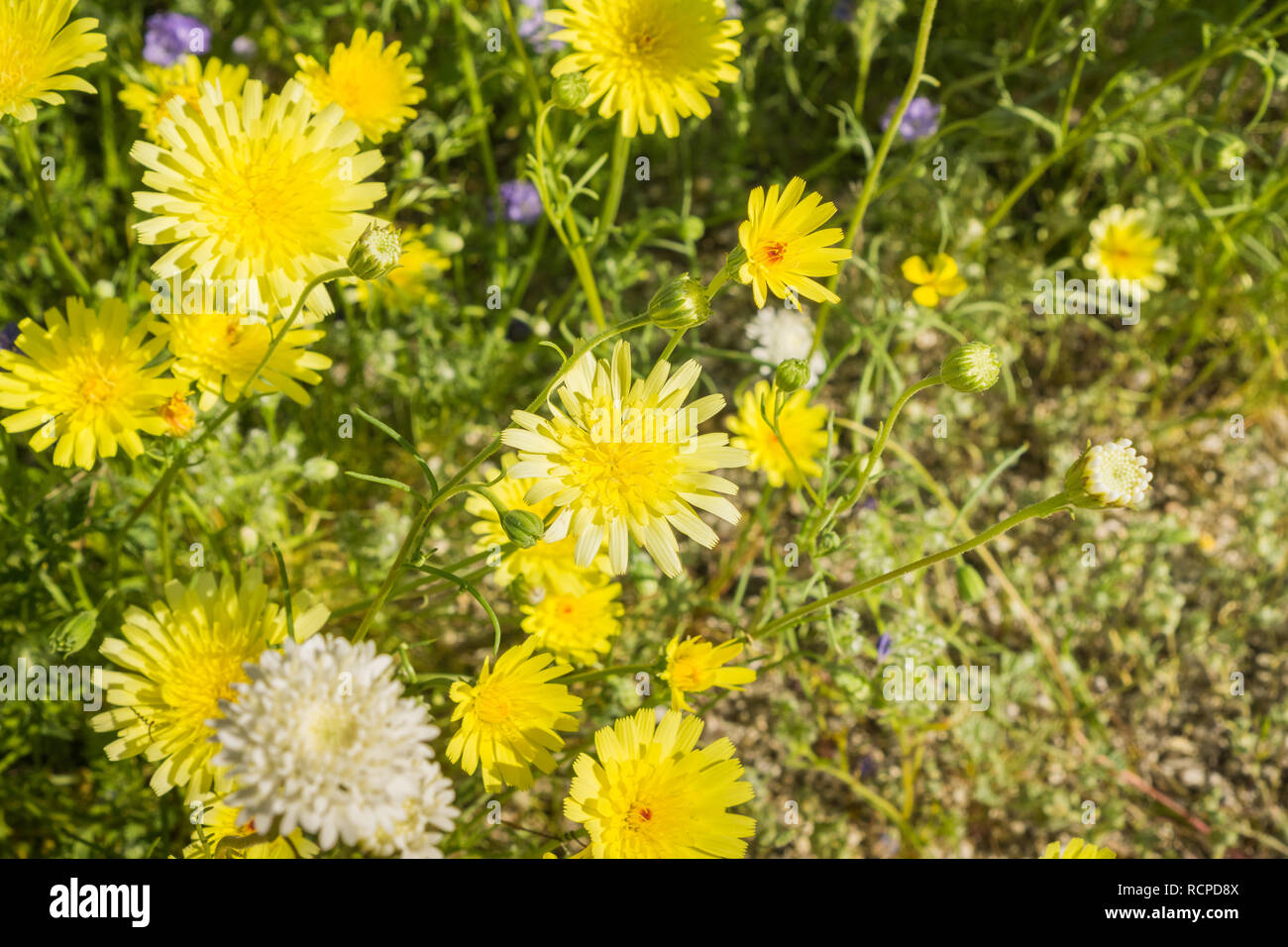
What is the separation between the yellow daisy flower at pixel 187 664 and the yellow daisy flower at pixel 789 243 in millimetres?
1037

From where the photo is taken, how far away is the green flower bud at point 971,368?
1.74 metres

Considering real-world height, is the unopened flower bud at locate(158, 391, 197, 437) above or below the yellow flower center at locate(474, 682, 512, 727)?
above

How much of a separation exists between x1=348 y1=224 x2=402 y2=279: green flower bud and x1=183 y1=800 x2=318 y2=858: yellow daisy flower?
3.17 ft

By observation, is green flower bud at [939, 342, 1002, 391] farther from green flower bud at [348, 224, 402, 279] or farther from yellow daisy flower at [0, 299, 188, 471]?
yellow daisy flower at [0, 299, 188, 471]

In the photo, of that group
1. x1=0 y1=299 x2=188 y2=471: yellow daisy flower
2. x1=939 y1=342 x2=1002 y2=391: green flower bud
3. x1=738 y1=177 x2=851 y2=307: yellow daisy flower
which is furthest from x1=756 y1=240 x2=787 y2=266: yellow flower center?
x1=0 y1=299 x2=188 y2=471: yellow daisy flower

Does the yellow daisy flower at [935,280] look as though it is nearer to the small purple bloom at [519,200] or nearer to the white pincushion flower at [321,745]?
the small purple bloom at [519,200]

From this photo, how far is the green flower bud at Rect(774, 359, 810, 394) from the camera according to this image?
180 cm

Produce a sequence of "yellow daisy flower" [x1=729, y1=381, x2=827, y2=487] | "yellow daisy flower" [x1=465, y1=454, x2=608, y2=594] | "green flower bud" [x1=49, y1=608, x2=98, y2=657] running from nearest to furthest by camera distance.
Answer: "green flower bud" [x1=49, y1=608, x2=98, y2=657] → "yellow daisy flower" [x1=465, y1=454, x2=608, y2=594] → "yellow daisy flower" [x1=729, y1=381, x2=827, y2=487]

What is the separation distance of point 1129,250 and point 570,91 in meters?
2.17

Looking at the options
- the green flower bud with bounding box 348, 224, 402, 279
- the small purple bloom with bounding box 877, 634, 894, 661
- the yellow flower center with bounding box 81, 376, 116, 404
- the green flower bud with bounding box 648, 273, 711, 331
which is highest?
the green flower bud with bounding box 348, 224, 402, 279

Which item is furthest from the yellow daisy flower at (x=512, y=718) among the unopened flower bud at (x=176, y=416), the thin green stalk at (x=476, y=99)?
the thin green stalk at (x=476, y=99)

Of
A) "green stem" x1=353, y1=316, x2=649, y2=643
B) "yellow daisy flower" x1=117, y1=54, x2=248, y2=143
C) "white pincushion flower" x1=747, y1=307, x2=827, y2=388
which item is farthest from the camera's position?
"white pincushion flower" x1=747, y1=307, x2=827, y2=388
